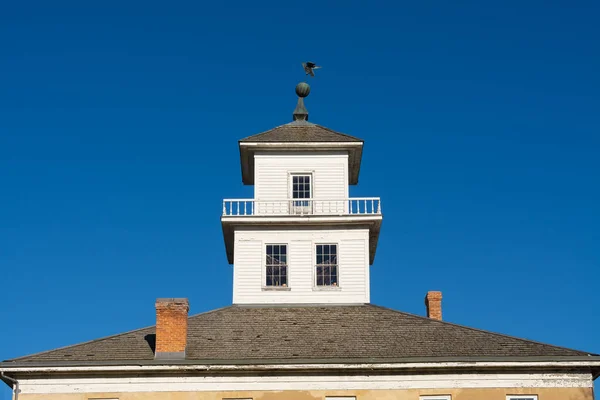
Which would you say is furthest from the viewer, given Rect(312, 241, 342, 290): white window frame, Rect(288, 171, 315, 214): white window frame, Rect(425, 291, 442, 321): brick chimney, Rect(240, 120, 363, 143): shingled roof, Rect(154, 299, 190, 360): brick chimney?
Rect(240, 120, 363, 143): shingled roof

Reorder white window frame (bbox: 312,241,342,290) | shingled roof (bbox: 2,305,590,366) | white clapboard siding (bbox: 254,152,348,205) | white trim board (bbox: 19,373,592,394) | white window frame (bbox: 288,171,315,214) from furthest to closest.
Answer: white clapboard siding (bbox: 254,152,348,205) → white window frame (bbox: 288,171,315,214) → white window frame (bbox: 312,241,342,290) → shingled roof (bbox: 2,305,590,366) → white trim board (bbox: 19,373,592,394)

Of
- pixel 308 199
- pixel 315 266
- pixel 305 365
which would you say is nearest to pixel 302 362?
pixel 305 365

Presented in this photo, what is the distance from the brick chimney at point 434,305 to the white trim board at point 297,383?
6463mm

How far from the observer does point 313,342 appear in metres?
32.1

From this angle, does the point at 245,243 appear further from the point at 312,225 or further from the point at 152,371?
the point at 152,371

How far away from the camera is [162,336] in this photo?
31422mm

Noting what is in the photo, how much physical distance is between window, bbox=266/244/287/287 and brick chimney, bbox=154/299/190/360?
5.65 meters

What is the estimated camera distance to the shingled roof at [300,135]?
39625 millimetres

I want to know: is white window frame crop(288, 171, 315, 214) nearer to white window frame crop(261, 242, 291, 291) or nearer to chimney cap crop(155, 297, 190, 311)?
white window frame crop(261, 242, 291, 291)

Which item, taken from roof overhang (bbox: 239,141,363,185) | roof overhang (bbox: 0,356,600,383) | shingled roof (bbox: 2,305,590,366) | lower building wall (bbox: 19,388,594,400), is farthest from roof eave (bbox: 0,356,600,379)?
roof overhang (bbox: 239,141,363,185)

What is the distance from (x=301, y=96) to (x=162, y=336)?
14606mm

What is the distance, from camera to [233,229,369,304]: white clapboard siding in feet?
121

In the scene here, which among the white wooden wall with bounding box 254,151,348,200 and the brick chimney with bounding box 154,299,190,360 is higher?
the white wooden wall with bounding box 254,151,348,200

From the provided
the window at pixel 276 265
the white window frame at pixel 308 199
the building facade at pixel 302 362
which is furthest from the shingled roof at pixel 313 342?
the white window frame at pixel 308 199
